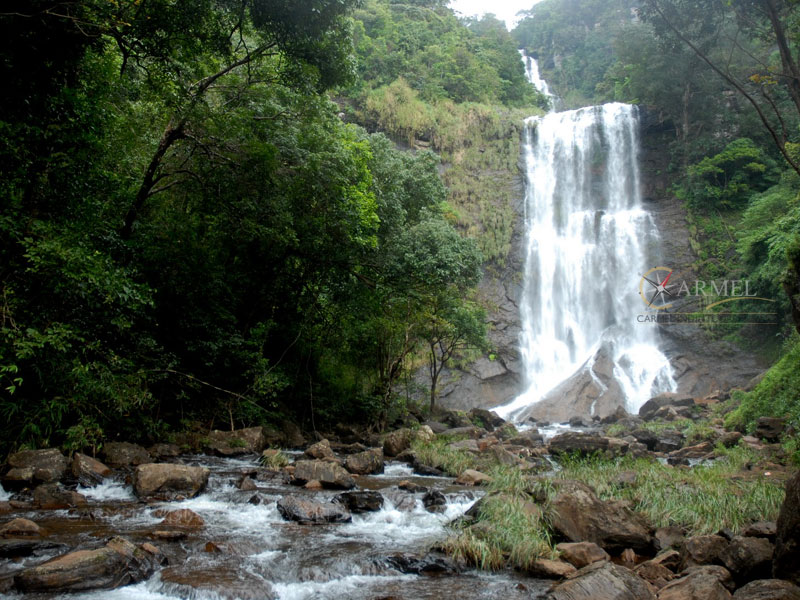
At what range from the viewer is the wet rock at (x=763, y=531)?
4.99 metres

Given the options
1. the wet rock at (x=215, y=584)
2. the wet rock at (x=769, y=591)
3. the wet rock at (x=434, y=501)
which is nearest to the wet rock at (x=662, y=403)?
the wet rock at (x=434, y=501)

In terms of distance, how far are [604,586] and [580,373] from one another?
22570 millimetres

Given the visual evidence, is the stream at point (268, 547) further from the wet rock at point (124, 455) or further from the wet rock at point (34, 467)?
the wet rock at point (124, 455)

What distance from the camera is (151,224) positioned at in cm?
1007

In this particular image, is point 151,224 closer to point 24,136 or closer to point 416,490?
point 24,136

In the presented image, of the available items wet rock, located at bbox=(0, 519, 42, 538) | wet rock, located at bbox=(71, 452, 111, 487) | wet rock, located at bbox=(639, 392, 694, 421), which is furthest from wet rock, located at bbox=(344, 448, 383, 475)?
wet rock, located at bbox=(639, 392, 694, 421)

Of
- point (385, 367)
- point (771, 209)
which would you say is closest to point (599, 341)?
point (771, 209)

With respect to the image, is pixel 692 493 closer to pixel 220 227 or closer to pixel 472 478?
pixel 472 478

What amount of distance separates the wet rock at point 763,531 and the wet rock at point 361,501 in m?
4.18

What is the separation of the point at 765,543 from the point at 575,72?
53.9m

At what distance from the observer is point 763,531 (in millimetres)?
5059

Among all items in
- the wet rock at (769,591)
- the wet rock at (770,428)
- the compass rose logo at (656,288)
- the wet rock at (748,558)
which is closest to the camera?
the wet rock at (769,591)

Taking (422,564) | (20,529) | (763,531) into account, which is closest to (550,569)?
(422,564)

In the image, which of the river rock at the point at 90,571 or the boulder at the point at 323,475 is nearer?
the river rock at the point at 90,571
